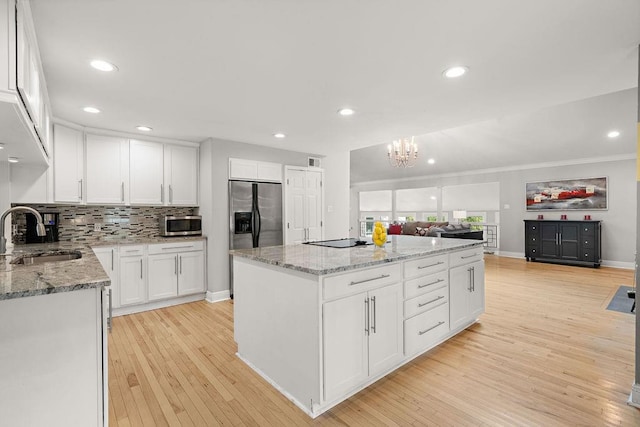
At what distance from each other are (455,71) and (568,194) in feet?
21.4

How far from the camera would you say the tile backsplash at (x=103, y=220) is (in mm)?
3773

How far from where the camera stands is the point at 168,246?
412 cm

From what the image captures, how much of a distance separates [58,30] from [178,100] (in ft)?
3.82

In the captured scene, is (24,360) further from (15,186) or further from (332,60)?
(15,186)

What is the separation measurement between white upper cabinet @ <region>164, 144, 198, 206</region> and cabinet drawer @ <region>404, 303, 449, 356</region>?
3524 mm

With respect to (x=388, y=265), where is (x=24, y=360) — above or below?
below

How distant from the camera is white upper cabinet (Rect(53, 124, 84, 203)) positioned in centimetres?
355

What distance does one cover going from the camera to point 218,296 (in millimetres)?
4398

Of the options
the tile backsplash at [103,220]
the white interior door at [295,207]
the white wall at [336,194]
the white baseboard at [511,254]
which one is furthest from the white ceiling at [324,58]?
the white baseboard at [511,254]

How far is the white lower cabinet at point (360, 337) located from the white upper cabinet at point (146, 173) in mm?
3436

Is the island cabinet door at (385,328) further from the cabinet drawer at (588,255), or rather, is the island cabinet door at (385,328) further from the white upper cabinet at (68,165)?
the cabinet drawer at (588,255)

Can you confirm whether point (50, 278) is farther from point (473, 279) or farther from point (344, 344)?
point (473, 279)

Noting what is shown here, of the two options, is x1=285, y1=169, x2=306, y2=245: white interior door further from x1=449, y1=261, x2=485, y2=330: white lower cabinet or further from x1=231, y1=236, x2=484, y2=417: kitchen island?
x1=449, y1=261, x2=485, y2=330: white lower cabinet

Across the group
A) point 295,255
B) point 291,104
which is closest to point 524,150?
point 291,104
